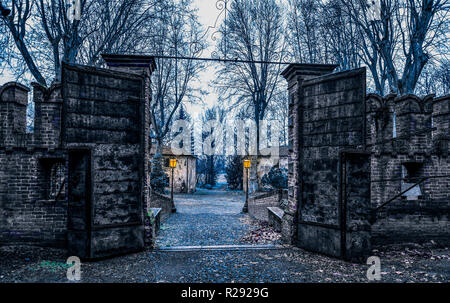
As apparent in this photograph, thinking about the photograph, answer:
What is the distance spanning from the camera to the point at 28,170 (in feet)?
17.1

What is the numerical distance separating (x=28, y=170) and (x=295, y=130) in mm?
6467

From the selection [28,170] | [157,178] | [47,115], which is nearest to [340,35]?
[47,115]

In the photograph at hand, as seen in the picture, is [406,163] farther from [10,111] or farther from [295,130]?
[10,111]

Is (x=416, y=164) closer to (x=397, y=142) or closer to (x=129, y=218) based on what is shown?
(x=397, y=142)

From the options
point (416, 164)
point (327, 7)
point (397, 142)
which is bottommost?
point (416, 164)

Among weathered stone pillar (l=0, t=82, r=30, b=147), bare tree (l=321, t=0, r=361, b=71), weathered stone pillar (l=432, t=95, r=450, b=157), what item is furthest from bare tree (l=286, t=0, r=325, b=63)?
weathered stone pillar (l=0, t=82, r=30, b=147)

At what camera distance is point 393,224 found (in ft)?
18.9

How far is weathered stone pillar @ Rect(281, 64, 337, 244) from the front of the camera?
221 inches

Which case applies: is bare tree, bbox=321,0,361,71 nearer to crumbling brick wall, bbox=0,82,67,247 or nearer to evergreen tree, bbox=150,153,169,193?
crumbling brick wall, bbox=0,82,67,247

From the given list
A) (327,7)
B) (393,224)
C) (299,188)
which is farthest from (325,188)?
(327,7)

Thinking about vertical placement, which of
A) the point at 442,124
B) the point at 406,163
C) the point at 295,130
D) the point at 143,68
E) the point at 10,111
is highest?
the point at 143,68

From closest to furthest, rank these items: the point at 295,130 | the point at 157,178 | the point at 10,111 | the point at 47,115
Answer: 1. the point at 10,111
2. the point at 47,115
3. the point at 295,130
4. the point at 157,178

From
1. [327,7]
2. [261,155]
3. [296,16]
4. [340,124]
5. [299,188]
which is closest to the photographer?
[340,124]
